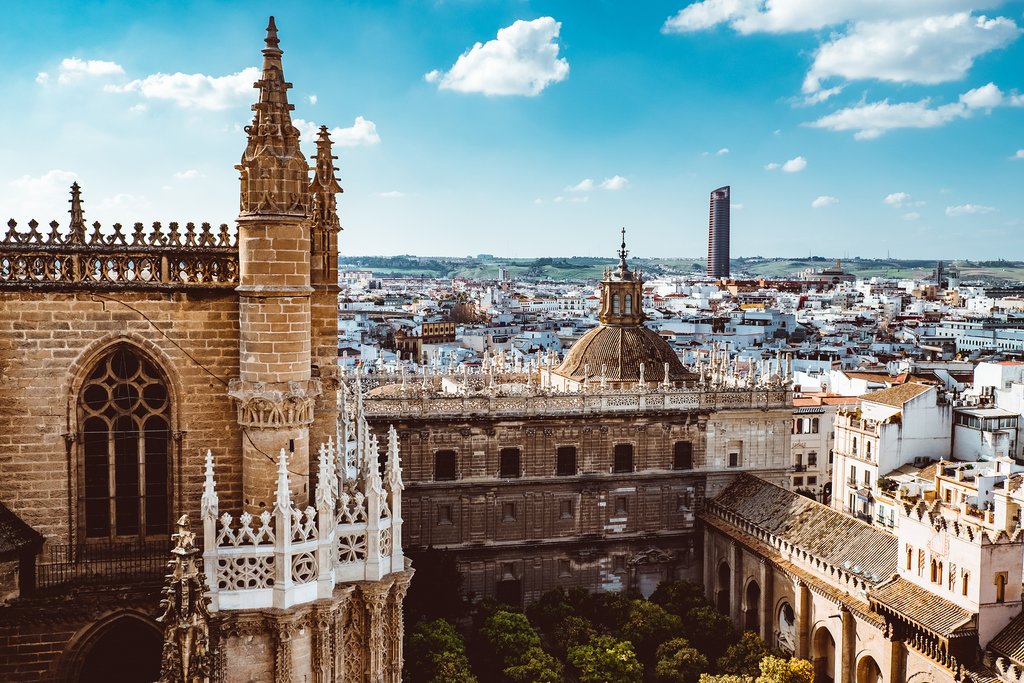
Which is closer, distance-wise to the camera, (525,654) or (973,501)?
(525,654)

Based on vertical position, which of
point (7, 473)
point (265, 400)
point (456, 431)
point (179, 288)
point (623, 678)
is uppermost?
point (179, 288)

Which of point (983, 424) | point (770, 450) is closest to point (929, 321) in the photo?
point (983, 424)

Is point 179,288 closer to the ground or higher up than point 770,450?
higher up

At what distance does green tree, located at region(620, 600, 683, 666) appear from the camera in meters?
34.1

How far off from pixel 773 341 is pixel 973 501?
67211 millimetres

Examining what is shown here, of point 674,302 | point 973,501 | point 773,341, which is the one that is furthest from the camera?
point 674,302

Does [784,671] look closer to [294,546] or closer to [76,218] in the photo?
[294,546]

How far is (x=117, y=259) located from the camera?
12.5m

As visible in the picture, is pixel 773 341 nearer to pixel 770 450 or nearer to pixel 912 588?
pixel 770 450

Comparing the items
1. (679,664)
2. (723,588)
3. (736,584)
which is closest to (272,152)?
(679,664)

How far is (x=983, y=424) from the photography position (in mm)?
47594

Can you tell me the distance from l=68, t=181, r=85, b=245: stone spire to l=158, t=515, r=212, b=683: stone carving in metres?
4.51

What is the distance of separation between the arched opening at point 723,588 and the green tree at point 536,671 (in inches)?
496

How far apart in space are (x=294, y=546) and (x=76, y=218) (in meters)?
5.59
